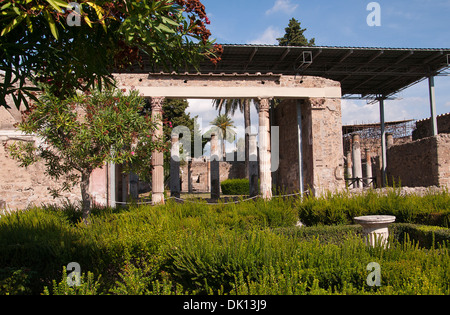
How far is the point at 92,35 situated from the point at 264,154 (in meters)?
9.91

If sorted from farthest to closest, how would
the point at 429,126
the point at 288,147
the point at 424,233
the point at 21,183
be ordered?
1. the point at 429,126
2. the point at 288,147
3. the point at 21,183
4. the point at 424,233

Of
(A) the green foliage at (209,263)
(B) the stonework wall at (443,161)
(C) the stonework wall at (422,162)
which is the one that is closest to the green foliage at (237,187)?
(C) the stonework wall at (422,162)

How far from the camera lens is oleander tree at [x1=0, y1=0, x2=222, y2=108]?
281 centimetres

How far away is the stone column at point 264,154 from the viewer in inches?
503

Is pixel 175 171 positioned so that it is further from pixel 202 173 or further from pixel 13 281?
pixel 202 173

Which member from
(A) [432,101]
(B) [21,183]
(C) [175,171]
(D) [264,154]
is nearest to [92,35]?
(B) [21,183]

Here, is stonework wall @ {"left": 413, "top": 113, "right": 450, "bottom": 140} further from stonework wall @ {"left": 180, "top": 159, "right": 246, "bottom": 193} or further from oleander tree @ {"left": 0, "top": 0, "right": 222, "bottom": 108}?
oleander tree @ {"left": 0, "top": 0, "right": 222, "bottom": 108}

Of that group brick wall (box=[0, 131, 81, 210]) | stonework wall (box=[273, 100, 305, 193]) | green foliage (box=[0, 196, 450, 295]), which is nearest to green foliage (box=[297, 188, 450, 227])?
green foliage (box=[0, 196, 450, 295])

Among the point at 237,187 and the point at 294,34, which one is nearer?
the point at 237,187

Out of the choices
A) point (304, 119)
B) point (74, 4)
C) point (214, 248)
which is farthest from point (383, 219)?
point (304, 119)

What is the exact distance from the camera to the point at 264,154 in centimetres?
1298

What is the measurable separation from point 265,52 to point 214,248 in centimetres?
1150

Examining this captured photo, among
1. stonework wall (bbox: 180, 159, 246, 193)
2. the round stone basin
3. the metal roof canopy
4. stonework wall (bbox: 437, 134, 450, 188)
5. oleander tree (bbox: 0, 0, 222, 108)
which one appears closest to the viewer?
oleander tree (bbox: 0, 0, 222, 108)

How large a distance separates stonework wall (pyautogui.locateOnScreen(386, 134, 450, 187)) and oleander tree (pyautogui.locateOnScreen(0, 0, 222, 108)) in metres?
10.3
